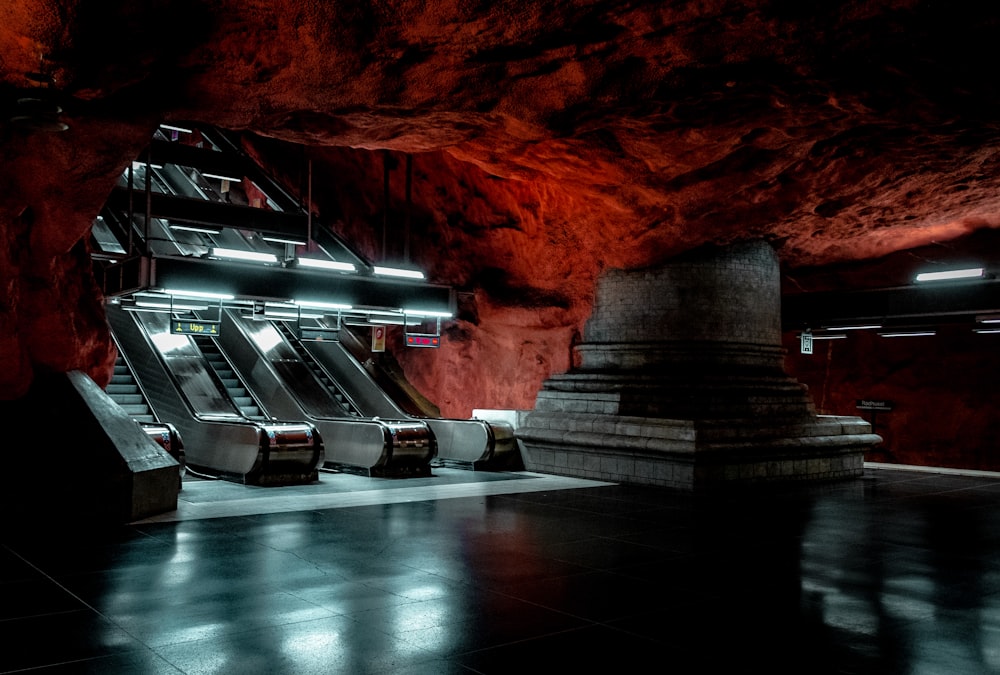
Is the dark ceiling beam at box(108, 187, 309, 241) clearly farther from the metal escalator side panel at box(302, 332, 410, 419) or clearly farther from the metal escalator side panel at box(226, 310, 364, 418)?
the metal escalator side panel at box(302, 332, 410, 419)

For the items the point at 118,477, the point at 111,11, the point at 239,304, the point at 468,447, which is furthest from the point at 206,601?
the point at 239,304

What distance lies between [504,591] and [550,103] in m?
4.62

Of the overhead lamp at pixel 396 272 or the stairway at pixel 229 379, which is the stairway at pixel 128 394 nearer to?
the stairway at pixel 229 379

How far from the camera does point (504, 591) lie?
490 centimetres

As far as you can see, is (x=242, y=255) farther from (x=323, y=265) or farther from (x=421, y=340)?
(x=421, y=340)

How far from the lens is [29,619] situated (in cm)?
416

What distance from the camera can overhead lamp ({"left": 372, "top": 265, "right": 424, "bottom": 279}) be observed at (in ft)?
38.7

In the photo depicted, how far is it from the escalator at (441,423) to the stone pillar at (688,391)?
0.41m

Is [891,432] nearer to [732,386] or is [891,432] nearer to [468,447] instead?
[732,386]

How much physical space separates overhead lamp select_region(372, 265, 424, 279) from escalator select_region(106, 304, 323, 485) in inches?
101

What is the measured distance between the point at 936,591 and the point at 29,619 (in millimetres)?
5262

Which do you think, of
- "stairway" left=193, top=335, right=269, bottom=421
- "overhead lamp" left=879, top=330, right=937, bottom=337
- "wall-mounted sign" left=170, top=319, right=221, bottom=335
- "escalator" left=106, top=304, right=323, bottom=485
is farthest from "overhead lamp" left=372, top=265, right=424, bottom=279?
"overhead lamp" left=879, top=330, right=937, bottom=337

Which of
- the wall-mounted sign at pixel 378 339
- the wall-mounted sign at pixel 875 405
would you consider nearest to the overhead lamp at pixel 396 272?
the wall-mounted sign at pixel 378 339

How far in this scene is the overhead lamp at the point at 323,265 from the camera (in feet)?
35.9
